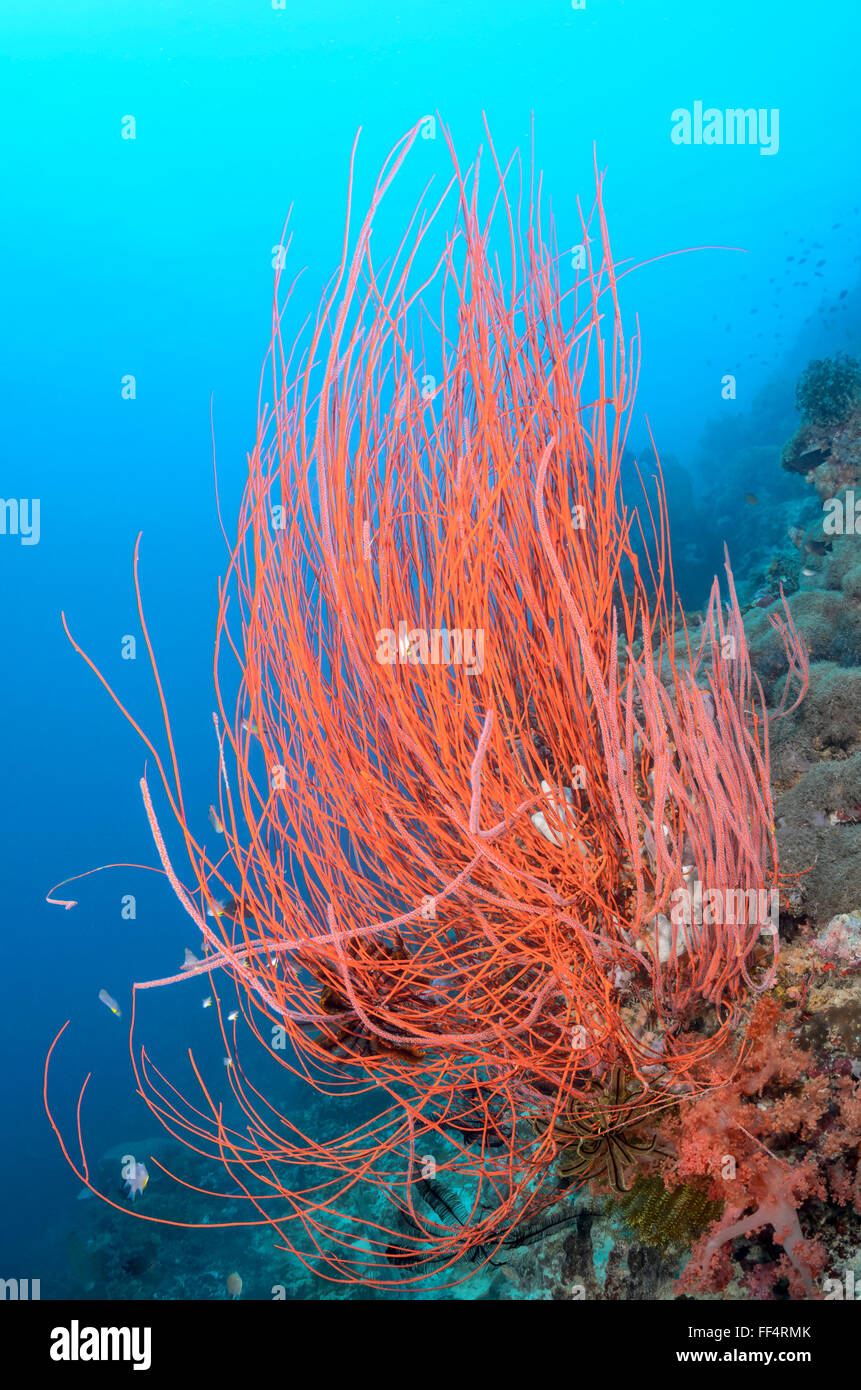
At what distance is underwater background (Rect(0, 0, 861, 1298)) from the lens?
29.6 meters

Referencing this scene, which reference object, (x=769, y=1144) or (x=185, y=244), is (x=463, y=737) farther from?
(x=185, y=244)

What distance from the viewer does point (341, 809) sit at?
175cm

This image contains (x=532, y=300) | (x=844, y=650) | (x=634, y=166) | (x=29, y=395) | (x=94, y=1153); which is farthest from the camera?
(x=634, y=166)

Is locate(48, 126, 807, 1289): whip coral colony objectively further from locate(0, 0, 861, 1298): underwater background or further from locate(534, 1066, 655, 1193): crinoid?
locate(0, 0, 861, 1298): underwater background

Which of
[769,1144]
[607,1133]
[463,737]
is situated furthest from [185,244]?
[769,1144]

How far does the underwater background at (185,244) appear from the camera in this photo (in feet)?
97.2

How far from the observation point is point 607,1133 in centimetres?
187

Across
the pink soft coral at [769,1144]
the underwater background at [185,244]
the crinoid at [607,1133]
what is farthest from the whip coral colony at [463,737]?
the underwater background at [185,244]

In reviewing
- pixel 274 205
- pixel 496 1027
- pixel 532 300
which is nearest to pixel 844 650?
pixel 532 300

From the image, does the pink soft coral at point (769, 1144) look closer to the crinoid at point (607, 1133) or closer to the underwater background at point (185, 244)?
the crinoid at point (607, 1133)

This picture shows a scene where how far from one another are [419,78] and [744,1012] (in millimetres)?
44628

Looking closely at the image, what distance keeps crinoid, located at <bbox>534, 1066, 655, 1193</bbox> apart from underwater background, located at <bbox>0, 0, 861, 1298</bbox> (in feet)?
89.1

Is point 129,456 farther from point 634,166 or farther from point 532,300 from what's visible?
point 532,300

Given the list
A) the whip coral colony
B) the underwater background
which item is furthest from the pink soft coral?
the underwater background
